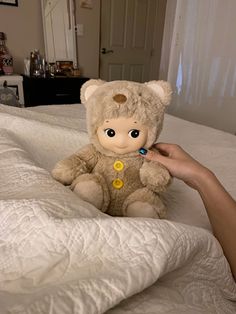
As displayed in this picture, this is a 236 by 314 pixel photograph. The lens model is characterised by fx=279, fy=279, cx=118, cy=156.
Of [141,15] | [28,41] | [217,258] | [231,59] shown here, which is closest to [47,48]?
[28,41]

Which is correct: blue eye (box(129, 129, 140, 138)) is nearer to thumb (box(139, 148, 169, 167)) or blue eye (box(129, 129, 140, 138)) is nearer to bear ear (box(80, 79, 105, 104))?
thumb (box(139, 148, 169, 167))

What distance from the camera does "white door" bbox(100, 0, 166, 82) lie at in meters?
3.53

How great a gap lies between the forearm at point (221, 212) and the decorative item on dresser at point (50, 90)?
234 cm

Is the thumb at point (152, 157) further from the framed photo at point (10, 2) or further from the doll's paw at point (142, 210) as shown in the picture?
the framed photo at point (10, 2)

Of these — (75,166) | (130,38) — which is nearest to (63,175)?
(75,166)

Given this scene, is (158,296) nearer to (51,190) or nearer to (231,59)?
(51,190)

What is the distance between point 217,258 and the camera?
53cm

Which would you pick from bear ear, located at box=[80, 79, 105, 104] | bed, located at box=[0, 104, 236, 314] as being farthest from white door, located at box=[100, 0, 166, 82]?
bed, located at box=[0, 104, 236, 314]

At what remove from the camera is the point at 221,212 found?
62cm

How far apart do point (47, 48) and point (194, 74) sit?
63.6 inches

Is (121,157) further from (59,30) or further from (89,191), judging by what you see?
(59,30)

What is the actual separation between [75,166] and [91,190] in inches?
3.3

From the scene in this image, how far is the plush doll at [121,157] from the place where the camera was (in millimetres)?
642

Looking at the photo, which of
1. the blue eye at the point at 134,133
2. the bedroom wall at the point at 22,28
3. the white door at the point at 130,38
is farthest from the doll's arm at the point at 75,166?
the white door at the point at 130,38
